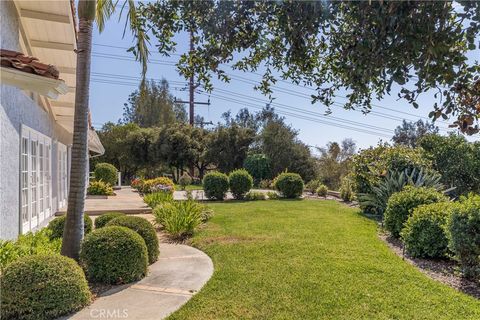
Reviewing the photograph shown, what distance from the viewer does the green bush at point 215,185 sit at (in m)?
20.0

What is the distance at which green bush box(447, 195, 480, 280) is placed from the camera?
6.16 meters

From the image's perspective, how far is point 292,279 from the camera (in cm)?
629

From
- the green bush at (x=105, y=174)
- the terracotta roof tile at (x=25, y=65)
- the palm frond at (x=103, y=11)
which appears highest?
the palm frond at (x=103, y=11)

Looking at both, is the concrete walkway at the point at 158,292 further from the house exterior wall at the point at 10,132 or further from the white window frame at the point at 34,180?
the white window frame at the point at 34,180

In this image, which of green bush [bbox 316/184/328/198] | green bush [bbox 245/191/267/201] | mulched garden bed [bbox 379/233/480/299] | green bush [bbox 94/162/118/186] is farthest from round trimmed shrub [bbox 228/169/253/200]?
mulched garden bed [bbox 379/233/480/299]

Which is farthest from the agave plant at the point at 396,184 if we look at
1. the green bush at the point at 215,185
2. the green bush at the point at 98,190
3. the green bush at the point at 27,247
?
the green bush at the point at 98,190

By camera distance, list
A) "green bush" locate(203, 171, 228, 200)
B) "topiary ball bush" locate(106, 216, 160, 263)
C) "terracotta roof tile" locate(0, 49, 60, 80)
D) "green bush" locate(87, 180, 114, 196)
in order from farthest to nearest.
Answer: "green bush" locate(87, 180, 114, 196) → "green bush" locate(203, 171, 228, 200) → "topiary ball bush" locate(106, 216, 160, 263) → "terracotta roof tile" locate(0, 49, 60, 80)

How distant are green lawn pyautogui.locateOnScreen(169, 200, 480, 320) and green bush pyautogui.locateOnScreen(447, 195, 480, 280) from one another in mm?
740

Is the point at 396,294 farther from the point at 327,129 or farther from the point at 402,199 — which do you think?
the point at 327,129

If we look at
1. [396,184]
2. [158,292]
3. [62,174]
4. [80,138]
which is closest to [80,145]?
[80,138]

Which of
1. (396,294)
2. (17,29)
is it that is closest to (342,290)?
(396,294)

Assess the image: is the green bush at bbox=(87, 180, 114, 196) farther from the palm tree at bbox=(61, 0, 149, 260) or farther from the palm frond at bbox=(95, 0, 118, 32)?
the palm tree at bbox=(61, 0, 149, 260)

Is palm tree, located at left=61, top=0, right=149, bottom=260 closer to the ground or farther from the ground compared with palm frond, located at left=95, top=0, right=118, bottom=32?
closer to the ground

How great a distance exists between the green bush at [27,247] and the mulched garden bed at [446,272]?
7.33 metres
